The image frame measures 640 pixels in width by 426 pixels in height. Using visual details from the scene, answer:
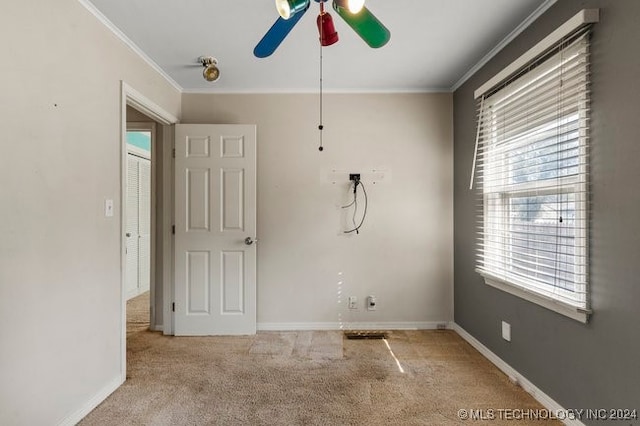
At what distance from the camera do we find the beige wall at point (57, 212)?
4.80 ft

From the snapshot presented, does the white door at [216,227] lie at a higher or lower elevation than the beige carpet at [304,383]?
higher

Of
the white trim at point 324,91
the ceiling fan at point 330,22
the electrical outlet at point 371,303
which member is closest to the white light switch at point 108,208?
the ceiling fan at point 330,22

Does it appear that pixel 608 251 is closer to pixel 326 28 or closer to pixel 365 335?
pixel 326 28

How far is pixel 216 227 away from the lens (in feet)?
10.1

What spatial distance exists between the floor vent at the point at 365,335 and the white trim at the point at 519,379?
764 millimetres

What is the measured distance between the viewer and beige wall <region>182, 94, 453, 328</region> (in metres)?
3.23

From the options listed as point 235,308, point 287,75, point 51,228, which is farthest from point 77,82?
point 235,308

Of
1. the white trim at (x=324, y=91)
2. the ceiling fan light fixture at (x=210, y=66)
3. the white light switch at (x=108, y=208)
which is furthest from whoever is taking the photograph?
the white trim at (x=324, y=91)

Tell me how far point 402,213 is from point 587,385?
1916mm

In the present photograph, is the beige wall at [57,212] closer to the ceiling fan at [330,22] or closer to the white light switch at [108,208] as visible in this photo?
the white light switch at [108,208]

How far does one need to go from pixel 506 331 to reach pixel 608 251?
104cm

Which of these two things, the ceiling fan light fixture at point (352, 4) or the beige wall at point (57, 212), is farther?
the beige wall at point (57, 212)

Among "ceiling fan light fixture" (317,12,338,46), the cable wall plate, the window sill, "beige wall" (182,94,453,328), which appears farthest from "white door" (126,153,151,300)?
the window sill

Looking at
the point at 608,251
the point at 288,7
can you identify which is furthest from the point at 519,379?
the point at 288,7
